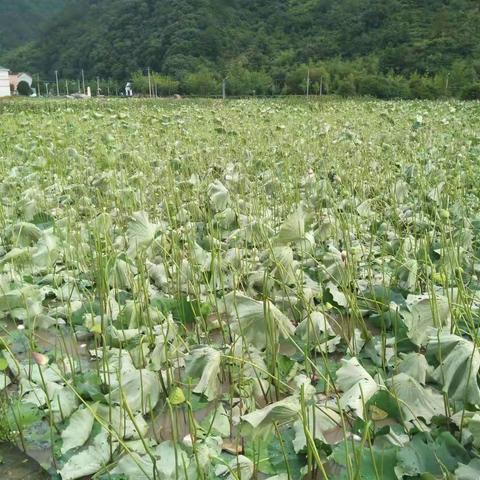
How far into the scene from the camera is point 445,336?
1426 mm

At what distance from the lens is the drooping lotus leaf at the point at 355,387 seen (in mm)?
1312

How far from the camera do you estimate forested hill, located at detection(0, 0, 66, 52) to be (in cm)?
9450

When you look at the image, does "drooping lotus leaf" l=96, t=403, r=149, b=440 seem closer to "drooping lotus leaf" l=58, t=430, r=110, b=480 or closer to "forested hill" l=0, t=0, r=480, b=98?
"drooping lotus leaf" l=58, t=430, r=110, b=480

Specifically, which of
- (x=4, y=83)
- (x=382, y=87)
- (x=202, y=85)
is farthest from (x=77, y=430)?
(x=4, y=83)

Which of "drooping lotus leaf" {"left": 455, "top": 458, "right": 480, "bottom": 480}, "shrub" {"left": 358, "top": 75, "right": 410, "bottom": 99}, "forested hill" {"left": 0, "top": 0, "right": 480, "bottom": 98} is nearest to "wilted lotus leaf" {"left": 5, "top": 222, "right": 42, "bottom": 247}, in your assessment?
"drooping lotus leaf" {"left": 455, "top": 458, "right": 480, "bottom": 480}

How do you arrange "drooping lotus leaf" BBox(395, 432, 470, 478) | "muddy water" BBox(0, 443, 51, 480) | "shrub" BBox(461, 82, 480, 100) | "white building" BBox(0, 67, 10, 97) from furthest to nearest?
"white building" BBox(0, 67, 10, 97), "shrub" BBox(461, 82, 480, 100), "muddy water" BBox(0, 443, 51, 480), "drooping lotus leaf" BBox(395, 432, 470, 478)

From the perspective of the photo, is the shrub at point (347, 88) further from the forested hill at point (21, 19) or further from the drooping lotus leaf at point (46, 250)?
the forested hill at point (21, 19)

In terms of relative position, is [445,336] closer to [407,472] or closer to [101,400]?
[407,472]

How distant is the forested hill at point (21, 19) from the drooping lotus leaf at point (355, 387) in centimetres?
9990

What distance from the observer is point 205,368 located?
1476mm

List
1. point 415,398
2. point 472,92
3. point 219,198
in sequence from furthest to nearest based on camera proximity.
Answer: point 472,92 < point 219,198 < point 415,398

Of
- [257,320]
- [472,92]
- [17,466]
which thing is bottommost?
[17,466]

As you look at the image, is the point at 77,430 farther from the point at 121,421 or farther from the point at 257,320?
the point at 257,320

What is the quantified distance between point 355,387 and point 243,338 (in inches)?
15.8
